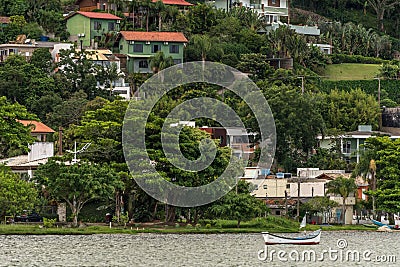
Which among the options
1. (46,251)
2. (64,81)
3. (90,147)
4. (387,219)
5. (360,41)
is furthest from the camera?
(360,41)

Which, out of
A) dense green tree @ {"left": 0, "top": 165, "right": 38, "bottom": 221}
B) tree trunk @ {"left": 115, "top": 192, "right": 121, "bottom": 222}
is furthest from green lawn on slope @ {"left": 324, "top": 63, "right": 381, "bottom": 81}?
dense green tree @ {"left": 0, "top": 165, "right": 38, "bottom": 221}

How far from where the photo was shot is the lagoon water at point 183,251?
47656 millimetres

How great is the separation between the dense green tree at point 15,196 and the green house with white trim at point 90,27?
3048 cm

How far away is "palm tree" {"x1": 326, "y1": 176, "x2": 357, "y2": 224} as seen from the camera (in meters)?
64.2

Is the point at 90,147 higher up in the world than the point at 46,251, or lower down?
higher up

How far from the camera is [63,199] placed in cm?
5744

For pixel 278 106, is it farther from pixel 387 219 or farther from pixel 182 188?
pixel 182 188

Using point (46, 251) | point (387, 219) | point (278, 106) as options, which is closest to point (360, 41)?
point (278, 106)

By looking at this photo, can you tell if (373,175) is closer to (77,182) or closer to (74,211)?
(74,211)

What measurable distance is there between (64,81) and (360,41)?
30.4m

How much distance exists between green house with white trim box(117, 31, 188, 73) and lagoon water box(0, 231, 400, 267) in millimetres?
28501

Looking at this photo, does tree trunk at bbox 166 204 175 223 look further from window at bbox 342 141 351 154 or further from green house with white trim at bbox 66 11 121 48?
green house with white trim at bbox 66 11 121 48

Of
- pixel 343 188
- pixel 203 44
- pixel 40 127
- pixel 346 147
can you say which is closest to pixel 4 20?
pixel 203 44

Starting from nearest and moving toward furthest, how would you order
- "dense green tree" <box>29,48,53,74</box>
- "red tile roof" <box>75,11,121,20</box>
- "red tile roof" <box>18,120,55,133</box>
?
"red tile roof" <box>18,120,55,133</box> < "dense green tree" <box>29,48,53,74</box> < "red tile roof" <box>75,11,121,20</box>
